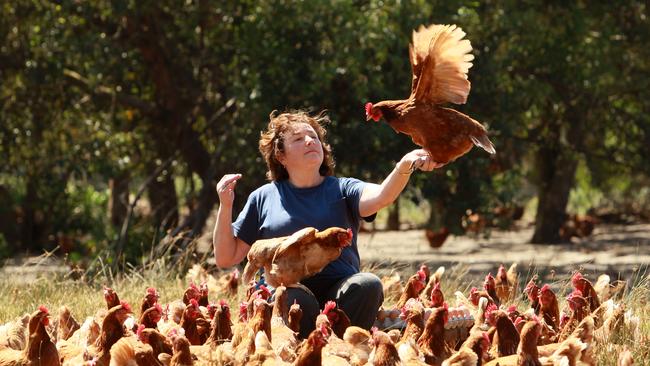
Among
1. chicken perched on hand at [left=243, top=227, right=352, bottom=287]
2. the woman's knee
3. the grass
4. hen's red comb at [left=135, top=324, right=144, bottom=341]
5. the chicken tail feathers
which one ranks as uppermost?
the chicken tail feathers

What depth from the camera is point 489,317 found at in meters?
5.30

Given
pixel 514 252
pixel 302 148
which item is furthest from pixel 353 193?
pixel 514 252

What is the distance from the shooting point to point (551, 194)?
1636cm

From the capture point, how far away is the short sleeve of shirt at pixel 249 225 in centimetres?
599

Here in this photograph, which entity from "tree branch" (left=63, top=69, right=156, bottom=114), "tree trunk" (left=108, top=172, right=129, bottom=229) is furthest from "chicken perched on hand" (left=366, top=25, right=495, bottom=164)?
"tree trunk" (left=108, top=172, right=129, bottom=229)

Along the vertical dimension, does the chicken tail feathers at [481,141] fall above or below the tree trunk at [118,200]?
above

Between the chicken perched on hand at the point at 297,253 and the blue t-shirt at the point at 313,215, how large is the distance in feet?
0.89

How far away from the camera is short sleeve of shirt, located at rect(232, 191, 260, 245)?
5.99 metres

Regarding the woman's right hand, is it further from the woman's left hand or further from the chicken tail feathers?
the chicken tail feathers

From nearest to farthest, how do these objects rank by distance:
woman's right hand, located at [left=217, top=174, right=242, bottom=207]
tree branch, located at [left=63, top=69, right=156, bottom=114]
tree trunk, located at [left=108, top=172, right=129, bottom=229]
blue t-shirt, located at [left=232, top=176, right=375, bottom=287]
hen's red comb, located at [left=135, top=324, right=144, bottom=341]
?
hen's red comb, located at [left=135, top=324, right=144, bottom=341] → woman's right hand, located at [left=217, top=174, right=242, bottom=207] → blue t-shirt, located at [left=232, top=176, right=375, bottom=287] → tree branch, located at [left=63, top=69, right=156, bottom=114] → tree trunk, located at [left=108, top=172, right=129, bottom=229]

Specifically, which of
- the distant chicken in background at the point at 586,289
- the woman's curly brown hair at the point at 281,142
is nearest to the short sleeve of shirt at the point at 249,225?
the woman's curly brown hair at the point at 281,142

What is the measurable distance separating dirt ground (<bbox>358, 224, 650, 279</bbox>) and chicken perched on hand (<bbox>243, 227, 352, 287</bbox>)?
244 inches

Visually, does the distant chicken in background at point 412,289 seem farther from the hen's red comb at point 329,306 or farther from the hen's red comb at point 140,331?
the hen's red comb at point 140,331

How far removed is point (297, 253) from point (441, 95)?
1.12 meters
